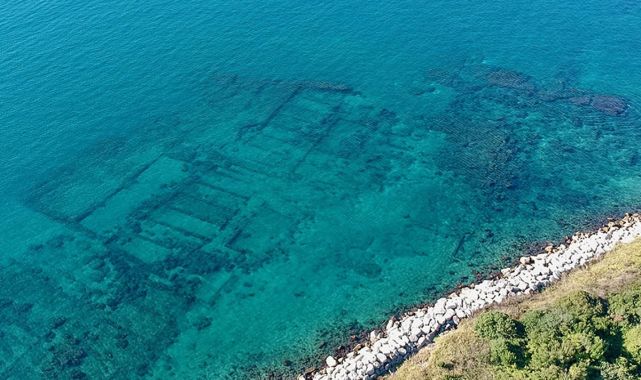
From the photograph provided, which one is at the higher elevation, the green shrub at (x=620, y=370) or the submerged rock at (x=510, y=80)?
the green shrub at (x=620, y=370)

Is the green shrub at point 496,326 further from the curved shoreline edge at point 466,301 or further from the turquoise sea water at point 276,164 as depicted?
the turquoise sea water at point 276,164

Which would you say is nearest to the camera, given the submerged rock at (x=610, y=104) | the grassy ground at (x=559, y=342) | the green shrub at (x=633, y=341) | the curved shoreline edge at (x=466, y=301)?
the grassy ground at (x=559, y=342)

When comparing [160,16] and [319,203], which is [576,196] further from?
Result: [160,16]

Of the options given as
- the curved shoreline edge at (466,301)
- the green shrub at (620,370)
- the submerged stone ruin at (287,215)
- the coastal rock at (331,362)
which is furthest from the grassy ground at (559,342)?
the coastal rock at (331,362)

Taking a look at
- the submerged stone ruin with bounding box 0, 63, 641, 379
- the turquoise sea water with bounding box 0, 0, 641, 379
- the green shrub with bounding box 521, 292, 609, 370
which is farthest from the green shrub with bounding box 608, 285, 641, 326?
the submerged stone ruin with bounding box 0, 63, 641, 379

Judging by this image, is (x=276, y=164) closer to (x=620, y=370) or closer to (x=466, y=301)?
(x=466, y=301)

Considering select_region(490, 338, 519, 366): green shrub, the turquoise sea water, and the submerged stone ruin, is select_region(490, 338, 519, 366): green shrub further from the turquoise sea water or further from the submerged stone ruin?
the turquoise sea water
